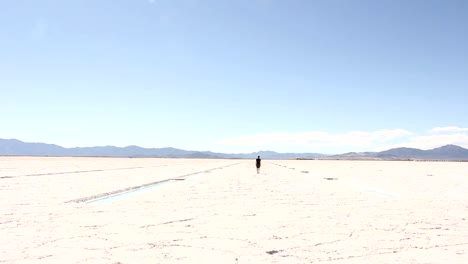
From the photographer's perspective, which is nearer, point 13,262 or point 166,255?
point 13,262

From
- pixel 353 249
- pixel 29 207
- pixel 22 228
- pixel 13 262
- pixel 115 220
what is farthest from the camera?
Result: pixel 29 207

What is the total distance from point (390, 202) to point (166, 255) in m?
9.52

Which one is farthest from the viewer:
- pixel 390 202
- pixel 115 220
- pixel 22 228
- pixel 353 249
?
pixel 390 202

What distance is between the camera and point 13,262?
218 inches

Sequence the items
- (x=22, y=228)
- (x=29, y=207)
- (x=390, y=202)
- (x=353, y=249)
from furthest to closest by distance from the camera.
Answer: (x=390, y=202)
(x=29, y=207)
(x=22, y=228)
(x=353, y=249)

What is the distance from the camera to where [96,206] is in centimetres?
1179

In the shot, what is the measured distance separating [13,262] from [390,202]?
11.0 m

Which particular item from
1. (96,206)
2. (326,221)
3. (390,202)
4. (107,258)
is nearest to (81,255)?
(107,258)

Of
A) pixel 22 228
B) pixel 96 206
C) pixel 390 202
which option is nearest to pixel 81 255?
pixel 22 228

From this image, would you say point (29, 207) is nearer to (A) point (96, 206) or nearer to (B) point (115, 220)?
(A) point (96, 206)

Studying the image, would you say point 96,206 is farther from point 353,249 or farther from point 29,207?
point 353,249

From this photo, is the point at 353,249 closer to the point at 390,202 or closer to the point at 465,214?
the point at 465,214

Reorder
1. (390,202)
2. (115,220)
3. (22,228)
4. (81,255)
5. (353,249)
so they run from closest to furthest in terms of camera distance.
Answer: (81,255), (353,249), (22,228), (115,220), (390,202)

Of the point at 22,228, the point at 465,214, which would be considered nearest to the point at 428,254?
the point at 465,214
